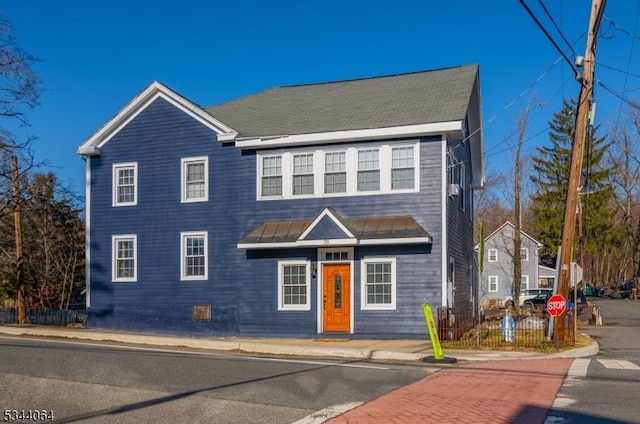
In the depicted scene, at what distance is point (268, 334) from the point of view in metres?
22.5

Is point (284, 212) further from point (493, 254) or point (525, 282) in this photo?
point (525, 282)

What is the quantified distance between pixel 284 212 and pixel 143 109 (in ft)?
21.7

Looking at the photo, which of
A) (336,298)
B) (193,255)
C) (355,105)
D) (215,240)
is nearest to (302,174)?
(355,105)

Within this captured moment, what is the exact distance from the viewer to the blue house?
21.1 metres

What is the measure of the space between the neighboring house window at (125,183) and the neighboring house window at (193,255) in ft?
8.48

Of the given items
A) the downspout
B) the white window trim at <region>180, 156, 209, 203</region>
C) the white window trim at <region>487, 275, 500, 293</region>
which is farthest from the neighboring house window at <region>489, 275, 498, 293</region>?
the white window trim at <region>180, 156, 209, 203</region>

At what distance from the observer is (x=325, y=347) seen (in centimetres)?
1884

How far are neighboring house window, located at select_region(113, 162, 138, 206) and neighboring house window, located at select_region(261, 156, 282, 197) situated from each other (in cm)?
496

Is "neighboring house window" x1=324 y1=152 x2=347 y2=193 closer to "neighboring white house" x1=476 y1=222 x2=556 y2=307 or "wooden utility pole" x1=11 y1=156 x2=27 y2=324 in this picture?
"wooden utility pole" x1=11 y1=156 x2=27 y2=324

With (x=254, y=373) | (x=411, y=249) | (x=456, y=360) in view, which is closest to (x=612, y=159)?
(x=411, y=249)

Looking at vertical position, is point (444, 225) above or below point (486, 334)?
above

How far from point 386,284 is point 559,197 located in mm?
43633

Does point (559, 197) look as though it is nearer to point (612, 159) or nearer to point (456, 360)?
point (612, 159)

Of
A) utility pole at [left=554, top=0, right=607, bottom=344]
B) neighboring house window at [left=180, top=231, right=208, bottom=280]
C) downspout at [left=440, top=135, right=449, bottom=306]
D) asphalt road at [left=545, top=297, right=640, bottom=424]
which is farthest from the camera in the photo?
neighboring house window at [left=180, top=231, right=208, bottom=280]
